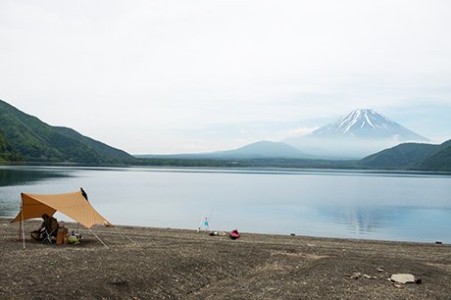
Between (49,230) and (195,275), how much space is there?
8.45 meters

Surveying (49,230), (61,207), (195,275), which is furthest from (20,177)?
(195,275)

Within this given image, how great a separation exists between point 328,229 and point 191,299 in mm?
36773

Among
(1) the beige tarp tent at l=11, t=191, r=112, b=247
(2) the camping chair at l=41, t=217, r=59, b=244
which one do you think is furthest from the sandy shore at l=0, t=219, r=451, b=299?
(1) the beige tarp tent at l=11, t=191, r=112, b=247

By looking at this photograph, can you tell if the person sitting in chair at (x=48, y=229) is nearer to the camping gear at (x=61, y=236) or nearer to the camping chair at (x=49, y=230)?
the camping chair at (x=49, y=230)

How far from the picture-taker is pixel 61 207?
77.3 feet

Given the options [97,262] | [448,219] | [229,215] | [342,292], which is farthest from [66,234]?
[448,219]

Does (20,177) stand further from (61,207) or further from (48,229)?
(48,229)

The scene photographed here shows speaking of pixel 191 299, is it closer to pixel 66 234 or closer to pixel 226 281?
pixel 226 281

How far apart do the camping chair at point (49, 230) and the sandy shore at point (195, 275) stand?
0.64 meters

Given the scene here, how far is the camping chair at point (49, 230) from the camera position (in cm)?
2269

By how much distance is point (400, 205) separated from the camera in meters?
82.8

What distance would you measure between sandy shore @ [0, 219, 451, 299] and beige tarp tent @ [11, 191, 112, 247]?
128 centimetres

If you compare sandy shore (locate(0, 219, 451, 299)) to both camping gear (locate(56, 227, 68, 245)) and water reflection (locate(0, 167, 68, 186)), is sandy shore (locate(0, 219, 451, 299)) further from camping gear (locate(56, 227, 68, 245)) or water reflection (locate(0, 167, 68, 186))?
water reflection (locate(0, 167, 68, 186))

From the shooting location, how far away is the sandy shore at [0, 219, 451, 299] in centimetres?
1430
